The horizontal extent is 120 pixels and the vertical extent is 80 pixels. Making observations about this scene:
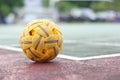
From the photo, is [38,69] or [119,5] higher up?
[38,69]

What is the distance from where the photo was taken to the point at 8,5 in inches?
2106

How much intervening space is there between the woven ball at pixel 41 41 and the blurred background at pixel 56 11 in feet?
141

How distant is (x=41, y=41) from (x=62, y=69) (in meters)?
0.68

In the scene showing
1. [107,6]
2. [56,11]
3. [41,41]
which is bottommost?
[107,6]

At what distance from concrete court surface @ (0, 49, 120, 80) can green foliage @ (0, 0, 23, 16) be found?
144ft

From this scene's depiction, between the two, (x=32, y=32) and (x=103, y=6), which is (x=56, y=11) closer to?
(x=103, y=6)

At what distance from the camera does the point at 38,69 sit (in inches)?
250

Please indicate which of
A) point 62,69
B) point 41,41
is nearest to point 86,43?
point 41,41

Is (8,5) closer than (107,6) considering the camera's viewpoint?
Yes

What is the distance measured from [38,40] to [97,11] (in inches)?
2258

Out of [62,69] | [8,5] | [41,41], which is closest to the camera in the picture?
[62,69]

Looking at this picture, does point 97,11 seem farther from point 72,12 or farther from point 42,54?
point 42,54

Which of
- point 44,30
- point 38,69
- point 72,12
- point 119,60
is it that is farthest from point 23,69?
point 72,12

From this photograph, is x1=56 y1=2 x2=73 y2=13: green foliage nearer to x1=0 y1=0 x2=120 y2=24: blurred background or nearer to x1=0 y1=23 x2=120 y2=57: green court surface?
x1=0 y1=0 x2=120 y2=24: blurred background
